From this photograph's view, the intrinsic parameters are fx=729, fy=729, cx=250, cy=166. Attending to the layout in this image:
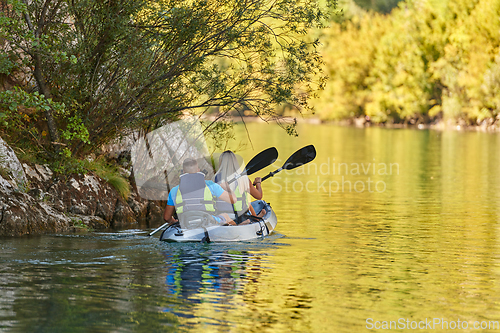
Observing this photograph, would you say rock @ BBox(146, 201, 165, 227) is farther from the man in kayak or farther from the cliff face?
the man in kayak

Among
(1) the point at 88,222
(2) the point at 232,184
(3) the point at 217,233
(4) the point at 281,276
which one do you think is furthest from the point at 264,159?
(4) the point at 281,276

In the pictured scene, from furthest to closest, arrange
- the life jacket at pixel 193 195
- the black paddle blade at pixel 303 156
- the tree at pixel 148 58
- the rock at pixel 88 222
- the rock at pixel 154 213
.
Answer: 1. the rock at pixel 154 213
2. the black paddle blade at pixel 303 156
3. the tree at pixel 148 58
4. the rock at pixel 88 222
5. the life jacket at pixel 193 195

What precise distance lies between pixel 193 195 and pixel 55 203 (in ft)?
11.9

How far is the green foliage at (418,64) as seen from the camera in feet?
224

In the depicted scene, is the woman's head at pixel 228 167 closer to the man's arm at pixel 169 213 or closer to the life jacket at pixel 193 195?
the life jacket at pixel 193 195

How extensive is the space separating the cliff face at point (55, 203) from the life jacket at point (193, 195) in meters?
2.91

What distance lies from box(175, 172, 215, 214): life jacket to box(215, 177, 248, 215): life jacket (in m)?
0.61

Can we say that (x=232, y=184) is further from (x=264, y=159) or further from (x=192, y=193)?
(x=264, y=159)

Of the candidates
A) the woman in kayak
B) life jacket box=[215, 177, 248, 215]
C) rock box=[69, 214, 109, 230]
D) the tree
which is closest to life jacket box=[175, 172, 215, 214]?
life jacket box=[215, 177, 248, 215]

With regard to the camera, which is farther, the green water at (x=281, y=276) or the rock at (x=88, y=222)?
the rock at (x=88, y=222)

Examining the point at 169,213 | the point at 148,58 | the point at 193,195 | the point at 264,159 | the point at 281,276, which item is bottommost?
the point at 281,276

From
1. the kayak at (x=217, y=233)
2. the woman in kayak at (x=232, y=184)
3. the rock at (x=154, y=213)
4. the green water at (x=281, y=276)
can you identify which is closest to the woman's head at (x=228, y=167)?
the woman in kayak at (x=232, y=184)

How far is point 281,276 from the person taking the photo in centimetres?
1069

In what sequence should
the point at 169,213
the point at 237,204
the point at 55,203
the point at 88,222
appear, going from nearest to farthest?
1. the point at 169,213
2. the point at 237,204
3. the point at 55,203
4. the point at 88,222
